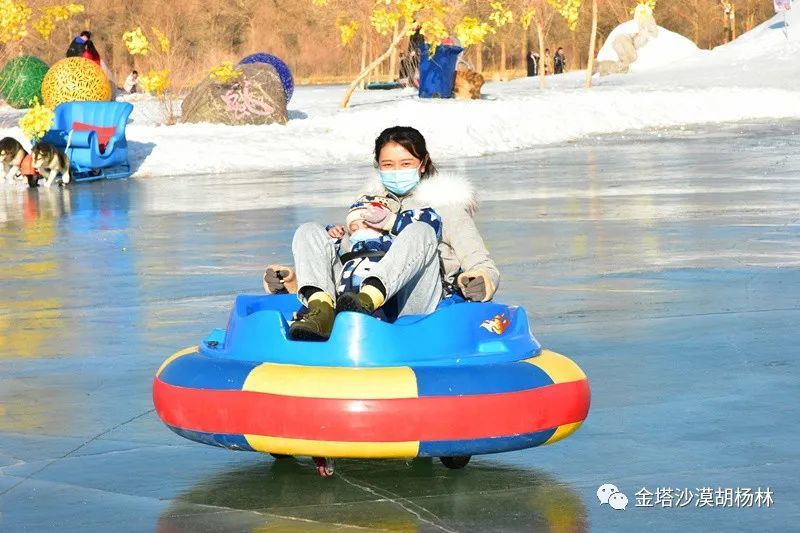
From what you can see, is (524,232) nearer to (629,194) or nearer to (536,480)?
(629,194)

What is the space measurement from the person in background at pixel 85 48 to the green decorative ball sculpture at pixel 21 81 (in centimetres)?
314

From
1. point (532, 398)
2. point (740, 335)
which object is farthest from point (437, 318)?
point (740, 335)

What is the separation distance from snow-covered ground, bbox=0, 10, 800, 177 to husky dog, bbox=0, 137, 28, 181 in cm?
195

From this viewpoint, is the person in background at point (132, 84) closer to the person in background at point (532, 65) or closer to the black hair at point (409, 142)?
the person in background at point (532, 65)

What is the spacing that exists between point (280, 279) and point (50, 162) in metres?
15.1

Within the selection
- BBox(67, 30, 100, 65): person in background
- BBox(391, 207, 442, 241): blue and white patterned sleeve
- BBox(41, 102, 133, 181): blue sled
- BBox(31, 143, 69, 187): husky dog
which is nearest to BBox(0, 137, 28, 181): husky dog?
BBox(31, 143, 69, 187): husky dog

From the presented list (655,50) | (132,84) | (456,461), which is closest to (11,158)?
(456,461)

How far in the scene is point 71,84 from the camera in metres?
26.1

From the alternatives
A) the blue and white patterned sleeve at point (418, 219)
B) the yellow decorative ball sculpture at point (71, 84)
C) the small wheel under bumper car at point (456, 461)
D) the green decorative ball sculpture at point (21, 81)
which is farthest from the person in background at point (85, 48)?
the small wheel under bumper car at point (456, 461)

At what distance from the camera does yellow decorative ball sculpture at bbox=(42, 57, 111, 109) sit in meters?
26.1

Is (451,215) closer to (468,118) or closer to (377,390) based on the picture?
(377,390)

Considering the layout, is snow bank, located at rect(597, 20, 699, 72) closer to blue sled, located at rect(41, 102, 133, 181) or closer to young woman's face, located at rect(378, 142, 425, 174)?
blue sled, located at rect(41, 102, 133, 181)

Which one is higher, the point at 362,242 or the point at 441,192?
the point at 441,192

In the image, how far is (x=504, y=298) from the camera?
31.5 feet
